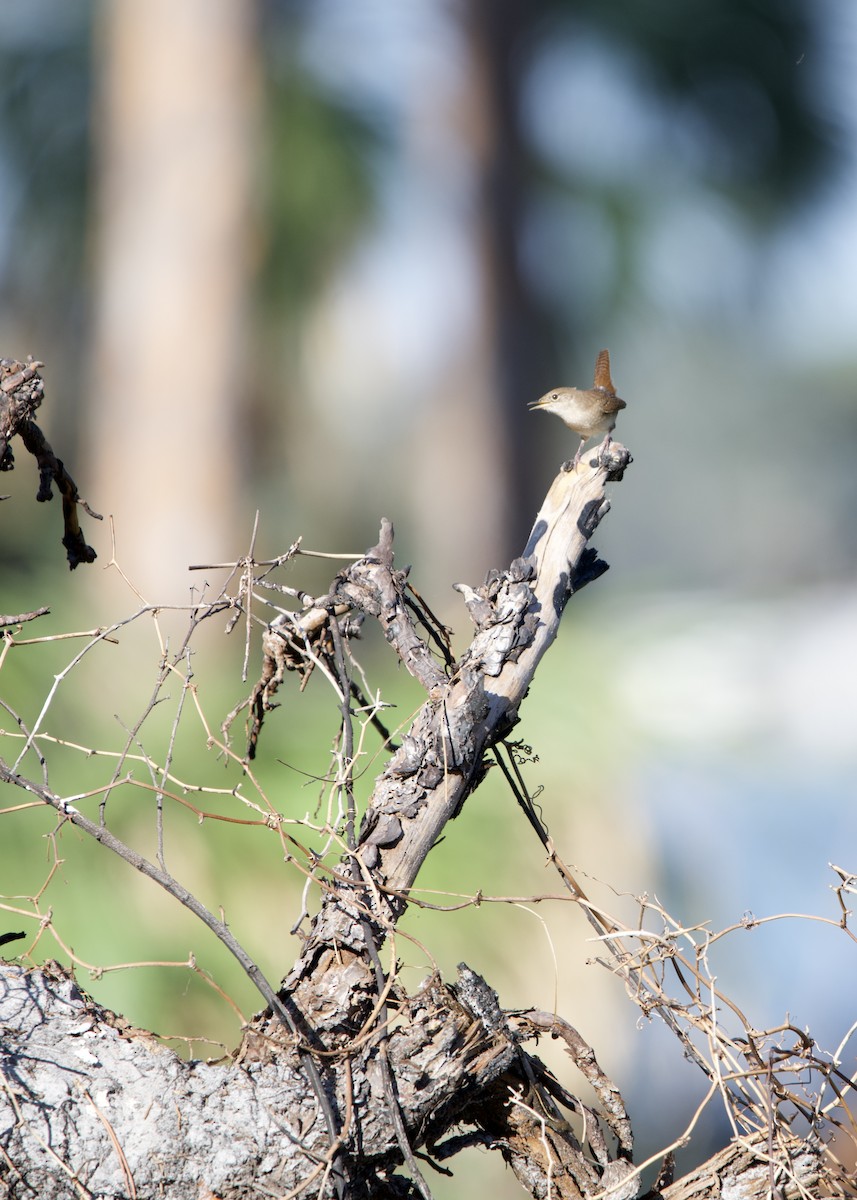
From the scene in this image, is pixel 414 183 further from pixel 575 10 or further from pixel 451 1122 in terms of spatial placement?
Result: pixel 451 1122

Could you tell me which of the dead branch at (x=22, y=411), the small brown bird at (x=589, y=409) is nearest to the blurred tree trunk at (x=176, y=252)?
the small brown bird at (x=589, y=409)

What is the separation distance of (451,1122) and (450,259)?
3096 mm

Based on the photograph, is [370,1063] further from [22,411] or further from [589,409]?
[589,409]

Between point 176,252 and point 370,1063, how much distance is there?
7.12 ft

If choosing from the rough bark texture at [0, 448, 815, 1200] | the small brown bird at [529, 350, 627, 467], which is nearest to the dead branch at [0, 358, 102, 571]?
the rough bark texture at [0, 448, 815, 1200]

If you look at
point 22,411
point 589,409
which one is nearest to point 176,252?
point 589,409

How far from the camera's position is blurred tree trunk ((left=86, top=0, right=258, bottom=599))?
2.32 meters

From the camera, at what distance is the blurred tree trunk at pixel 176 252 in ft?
7.61

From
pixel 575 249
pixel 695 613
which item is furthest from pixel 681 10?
pixel 695 613

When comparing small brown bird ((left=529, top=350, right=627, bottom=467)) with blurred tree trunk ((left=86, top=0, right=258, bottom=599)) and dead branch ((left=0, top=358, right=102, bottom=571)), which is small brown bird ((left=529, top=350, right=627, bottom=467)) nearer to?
dead branch ((left=0, top=358, right=102, bottom=571))

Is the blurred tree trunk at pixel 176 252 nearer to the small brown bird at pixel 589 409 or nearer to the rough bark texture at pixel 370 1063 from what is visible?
the small brown bird at pixel 589 409

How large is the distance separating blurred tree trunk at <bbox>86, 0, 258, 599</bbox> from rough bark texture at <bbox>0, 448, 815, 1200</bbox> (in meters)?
1.73

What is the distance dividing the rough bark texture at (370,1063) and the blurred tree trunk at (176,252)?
1729 mm

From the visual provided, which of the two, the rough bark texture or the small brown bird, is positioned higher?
the small brown bird
